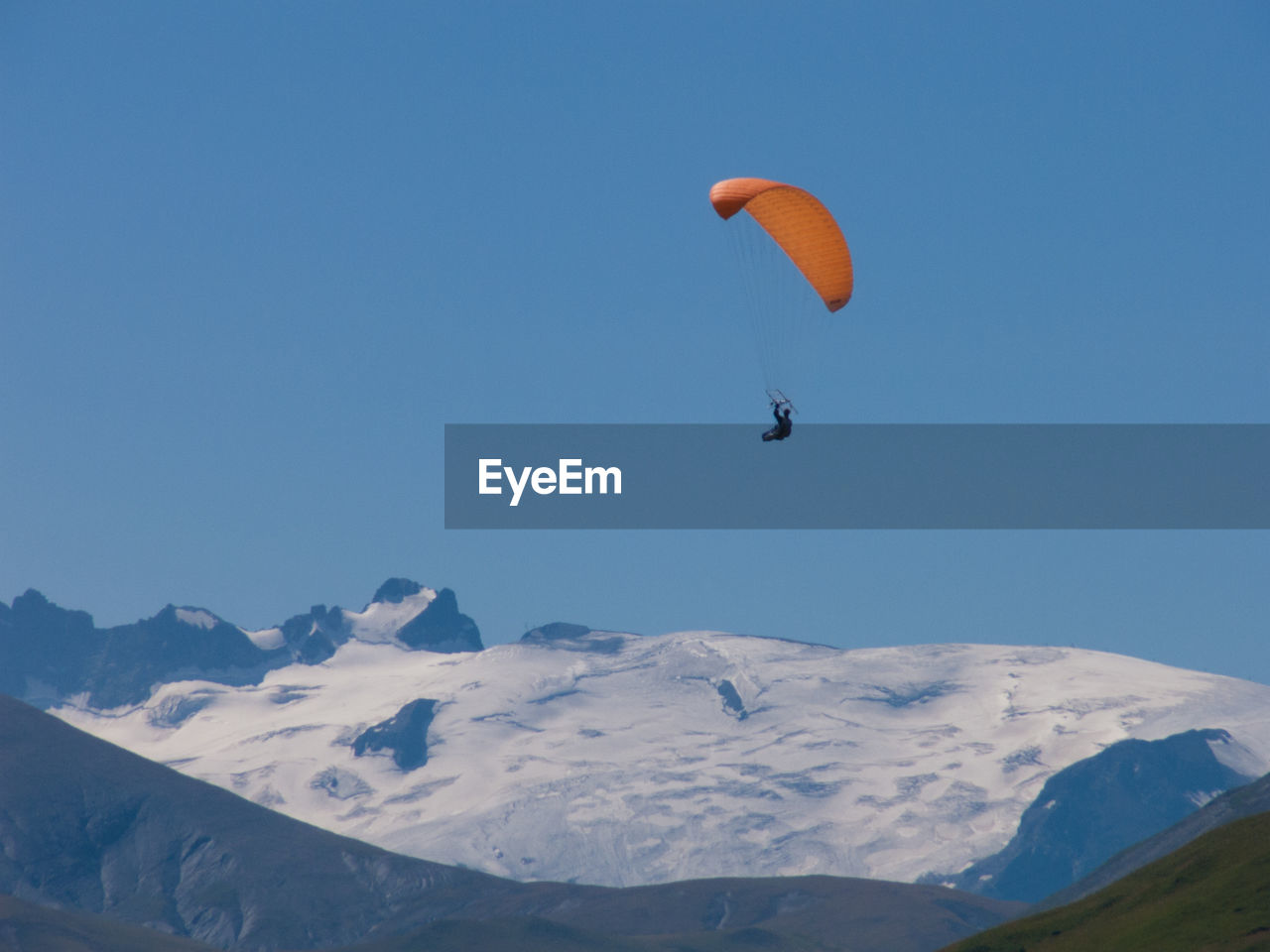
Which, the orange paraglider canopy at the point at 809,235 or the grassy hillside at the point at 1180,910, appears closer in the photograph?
the orange paraglider canopy at the point at 809,235

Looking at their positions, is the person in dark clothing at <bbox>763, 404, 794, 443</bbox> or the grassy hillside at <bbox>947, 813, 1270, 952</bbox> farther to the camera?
the grassy hillside at <bbox>947, 813, 1270, 952</bbox>

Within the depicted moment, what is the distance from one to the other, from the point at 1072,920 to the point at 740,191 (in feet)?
386

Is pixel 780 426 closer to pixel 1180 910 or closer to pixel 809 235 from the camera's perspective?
pixel 809 235

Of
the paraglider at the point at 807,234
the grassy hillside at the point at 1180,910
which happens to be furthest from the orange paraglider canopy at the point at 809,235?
the grassy hillside at the point at 1180,910

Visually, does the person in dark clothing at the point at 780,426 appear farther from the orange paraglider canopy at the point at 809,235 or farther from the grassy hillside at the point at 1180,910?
the grassy hillside at the point at 1180,910

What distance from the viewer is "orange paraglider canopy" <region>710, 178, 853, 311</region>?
96.1m

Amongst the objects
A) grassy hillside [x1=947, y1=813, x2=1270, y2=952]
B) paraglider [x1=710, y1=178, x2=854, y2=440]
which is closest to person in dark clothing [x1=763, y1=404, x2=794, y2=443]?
paraglider [x1=710, y1=178, x2=854, y2=440]

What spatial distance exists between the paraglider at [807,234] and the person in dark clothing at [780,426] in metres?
Result: 9.12

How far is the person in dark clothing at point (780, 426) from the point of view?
88.9 meters

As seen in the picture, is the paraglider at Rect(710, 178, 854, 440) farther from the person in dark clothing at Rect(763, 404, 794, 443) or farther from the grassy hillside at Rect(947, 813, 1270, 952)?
the grassy hillside at Rect(947, 813, 1270, 952)

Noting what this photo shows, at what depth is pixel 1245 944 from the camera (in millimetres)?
150500

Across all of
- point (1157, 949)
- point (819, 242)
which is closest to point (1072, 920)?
point (1157, 949)

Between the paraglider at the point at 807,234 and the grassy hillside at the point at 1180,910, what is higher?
the paraglider at the point at 807,234

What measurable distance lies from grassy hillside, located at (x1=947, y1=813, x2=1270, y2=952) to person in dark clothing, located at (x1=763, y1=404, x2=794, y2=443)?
→ 82431mm
